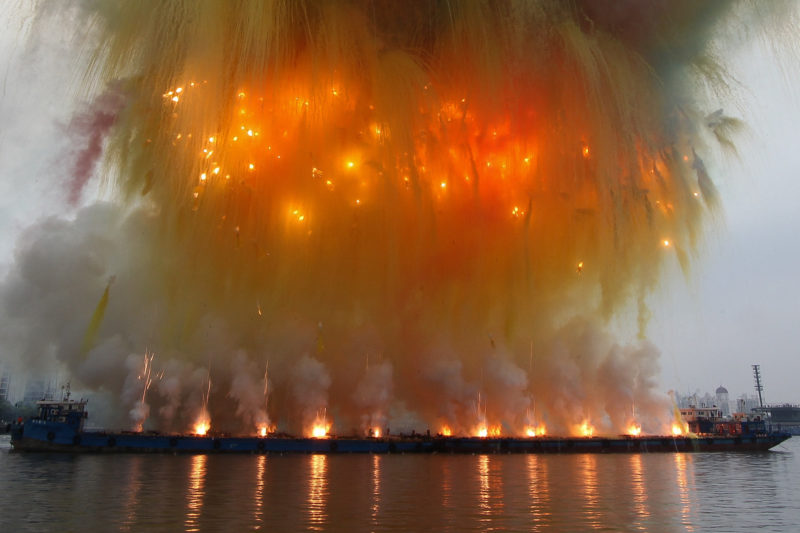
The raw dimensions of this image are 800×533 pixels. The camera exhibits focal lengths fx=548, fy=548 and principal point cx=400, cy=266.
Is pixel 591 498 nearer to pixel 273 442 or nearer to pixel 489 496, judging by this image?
pixel 489 496

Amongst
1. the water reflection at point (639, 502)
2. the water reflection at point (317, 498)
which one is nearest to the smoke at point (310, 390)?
the water reflection at point (317, 498)

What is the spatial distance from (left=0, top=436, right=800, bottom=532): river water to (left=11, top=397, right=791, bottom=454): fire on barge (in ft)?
48.7

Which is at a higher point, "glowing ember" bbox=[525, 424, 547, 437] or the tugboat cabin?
the tugboat cabin

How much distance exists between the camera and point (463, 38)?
1159 inches

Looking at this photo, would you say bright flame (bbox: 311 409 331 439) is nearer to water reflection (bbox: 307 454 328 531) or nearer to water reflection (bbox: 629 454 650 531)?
water reflection (bbox: 307 454 328 531)

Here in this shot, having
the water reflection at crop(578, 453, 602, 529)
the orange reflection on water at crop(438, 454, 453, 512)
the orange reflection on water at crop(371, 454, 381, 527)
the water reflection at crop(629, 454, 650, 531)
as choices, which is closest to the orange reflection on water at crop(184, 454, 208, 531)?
the orange reflection on water at crop(371, 454, 381, 527)

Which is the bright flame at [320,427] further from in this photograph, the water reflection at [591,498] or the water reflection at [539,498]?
the water reflection at [591,498]

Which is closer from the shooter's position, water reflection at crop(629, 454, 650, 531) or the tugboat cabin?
water reflection at crop(629, 454, 650, 531)

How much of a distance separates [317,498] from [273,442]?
29.9 m

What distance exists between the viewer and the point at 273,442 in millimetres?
47406

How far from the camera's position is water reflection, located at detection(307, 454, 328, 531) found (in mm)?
14734

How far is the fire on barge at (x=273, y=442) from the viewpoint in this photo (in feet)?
150

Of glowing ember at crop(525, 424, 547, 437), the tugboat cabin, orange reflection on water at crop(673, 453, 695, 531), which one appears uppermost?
the tugboat cabin

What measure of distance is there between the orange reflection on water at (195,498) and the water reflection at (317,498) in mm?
3013
